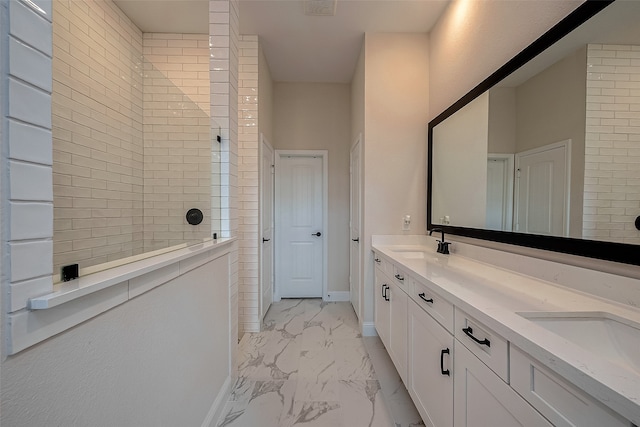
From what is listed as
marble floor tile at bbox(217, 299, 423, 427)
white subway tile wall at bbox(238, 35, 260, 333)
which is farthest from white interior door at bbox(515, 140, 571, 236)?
white subway tile wall at bbox(238, 35, 260, 333)

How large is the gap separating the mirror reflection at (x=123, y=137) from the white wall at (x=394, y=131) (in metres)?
1.57

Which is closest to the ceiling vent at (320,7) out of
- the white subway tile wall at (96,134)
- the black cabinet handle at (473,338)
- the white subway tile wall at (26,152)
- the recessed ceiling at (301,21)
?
the recessed ceiling at (301,21)

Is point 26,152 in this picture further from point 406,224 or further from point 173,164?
point 406,224

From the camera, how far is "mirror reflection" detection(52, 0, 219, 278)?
2.81 feet

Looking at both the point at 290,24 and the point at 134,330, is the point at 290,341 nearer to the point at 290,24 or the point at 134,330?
the point at 134,330

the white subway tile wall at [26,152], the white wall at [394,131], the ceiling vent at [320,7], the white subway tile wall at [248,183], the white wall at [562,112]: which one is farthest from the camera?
the white subway tile wall at [248,183]

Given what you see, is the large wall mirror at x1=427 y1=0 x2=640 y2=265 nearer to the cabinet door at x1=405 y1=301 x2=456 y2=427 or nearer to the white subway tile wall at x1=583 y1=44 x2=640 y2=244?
the white subway tile wall at x1=583 y1=44 x2=640 y2=244

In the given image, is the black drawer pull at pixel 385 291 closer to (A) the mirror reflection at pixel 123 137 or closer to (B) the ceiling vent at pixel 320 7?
(A) the mirror reflection at pixel 123 137

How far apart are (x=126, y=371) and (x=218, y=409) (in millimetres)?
1072

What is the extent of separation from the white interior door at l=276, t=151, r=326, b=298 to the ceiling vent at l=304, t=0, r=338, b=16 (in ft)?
5.73

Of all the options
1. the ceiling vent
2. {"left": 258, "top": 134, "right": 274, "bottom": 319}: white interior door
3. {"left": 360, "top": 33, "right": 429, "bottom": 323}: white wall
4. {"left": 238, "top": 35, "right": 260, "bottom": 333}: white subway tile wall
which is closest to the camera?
the ceiling vent

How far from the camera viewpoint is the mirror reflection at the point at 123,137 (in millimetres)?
857

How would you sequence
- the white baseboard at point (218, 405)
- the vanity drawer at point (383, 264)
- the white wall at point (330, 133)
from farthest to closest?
1. the white wall at point (330, 133)
2. the vanity drawer at point (383, 264)
3. the white baseboard at point (218, 405)

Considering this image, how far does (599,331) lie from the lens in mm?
900
